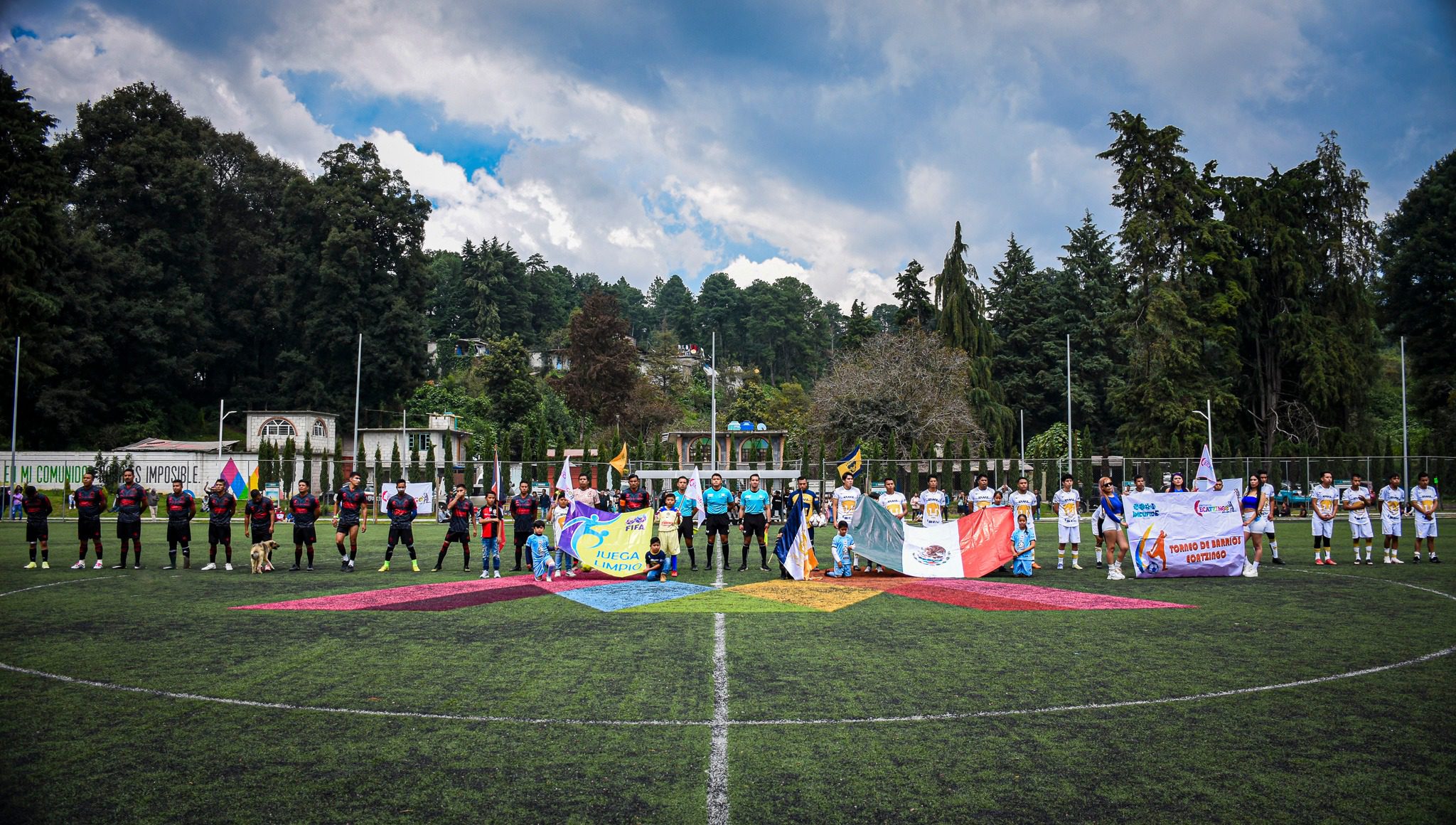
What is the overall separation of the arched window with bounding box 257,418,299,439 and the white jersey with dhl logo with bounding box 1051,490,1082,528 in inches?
1951

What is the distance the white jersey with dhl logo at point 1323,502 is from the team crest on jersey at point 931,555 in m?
8.02

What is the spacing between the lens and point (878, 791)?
18.6ft

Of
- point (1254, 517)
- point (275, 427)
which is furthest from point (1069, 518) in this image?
point (275, 427)

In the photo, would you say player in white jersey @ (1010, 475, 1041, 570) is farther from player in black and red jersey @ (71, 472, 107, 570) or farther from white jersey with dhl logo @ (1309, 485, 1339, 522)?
player in black and red jersey @ (71, 472, 107, 570)

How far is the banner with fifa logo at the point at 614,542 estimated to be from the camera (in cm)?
1719

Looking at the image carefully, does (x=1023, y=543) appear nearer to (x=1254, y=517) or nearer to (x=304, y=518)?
(x=1254, y=517)

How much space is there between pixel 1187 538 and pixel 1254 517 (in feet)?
4.39

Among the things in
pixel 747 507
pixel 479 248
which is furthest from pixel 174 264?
pixel 747 507

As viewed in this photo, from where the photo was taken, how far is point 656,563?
1708cm

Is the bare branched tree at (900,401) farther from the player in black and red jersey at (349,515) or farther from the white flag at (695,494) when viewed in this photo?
the player in black and red jersey at (349,515)

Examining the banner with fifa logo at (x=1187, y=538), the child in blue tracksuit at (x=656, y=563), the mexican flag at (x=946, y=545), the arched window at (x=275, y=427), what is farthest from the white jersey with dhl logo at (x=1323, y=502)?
the arched window at (x=275, y=427)

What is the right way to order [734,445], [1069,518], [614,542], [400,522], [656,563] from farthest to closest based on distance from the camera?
[734,445] < [1069,518] < [400,522] < [614,542] < [656,563]

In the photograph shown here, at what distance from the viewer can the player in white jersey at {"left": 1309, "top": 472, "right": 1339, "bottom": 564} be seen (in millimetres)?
19062

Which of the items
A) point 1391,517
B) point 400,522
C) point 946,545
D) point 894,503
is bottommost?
point 946,545
